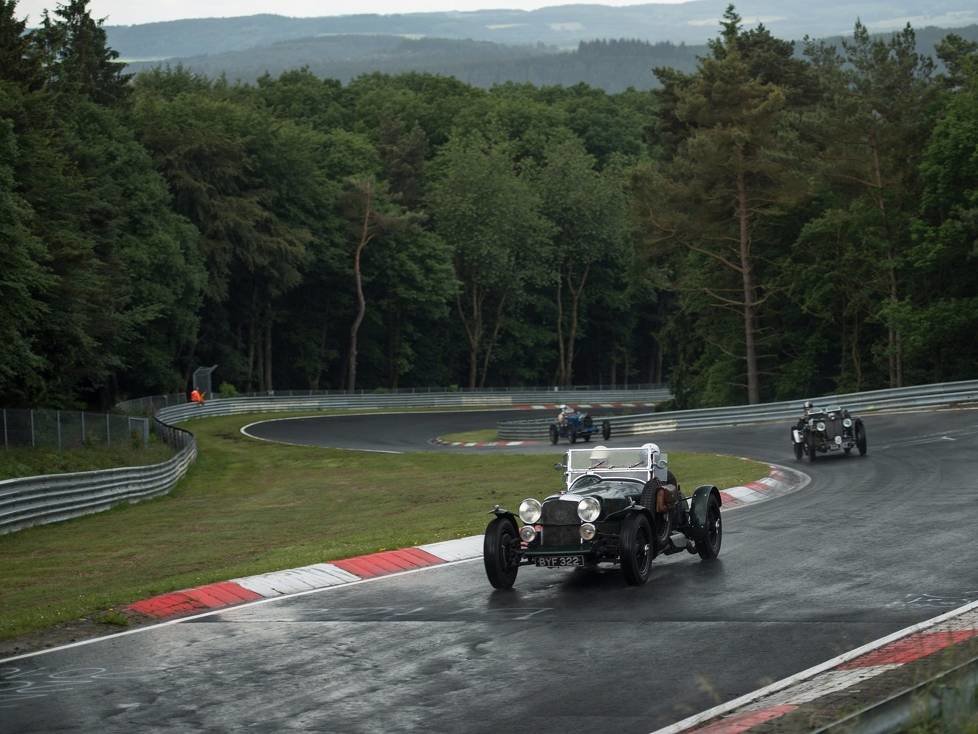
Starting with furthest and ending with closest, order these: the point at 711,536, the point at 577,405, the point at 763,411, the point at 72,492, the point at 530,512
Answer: the point at 577,405
the point at 763,411
the point at 72,492
the point at 711,536
the point at 530,512

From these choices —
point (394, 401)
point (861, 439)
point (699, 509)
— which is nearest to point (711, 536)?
point (699, 509)

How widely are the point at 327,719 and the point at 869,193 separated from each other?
56991 millimetres

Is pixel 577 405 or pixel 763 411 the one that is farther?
pixel 577 405

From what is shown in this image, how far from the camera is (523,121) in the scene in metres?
128

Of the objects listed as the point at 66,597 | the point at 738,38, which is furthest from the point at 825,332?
the point at 66,597

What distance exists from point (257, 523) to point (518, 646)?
15133 mm

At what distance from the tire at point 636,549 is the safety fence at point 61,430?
20856 mm

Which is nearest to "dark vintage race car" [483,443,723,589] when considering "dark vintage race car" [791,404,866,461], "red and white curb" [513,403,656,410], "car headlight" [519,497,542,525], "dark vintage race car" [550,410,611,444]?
"car headlight" [519,497,542,525]

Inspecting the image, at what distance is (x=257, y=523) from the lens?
26.0m

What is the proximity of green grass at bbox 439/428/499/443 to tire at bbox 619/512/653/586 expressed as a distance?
4400 centimetres

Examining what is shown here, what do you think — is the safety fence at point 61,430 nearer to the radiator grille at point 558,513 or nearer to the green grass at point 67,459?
the green grass at point 67,459

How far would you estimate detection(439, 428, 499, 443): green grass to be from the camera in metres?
60.3

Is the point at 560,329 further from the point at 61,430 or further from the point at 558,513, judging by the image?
the point at 558,513

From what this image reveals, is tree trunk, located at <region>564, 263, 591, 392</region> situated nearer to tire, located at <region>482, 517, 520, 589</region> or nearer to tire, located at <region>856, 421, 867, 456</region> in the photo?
tire, located at <region>856, 421, 867, 456</region>
